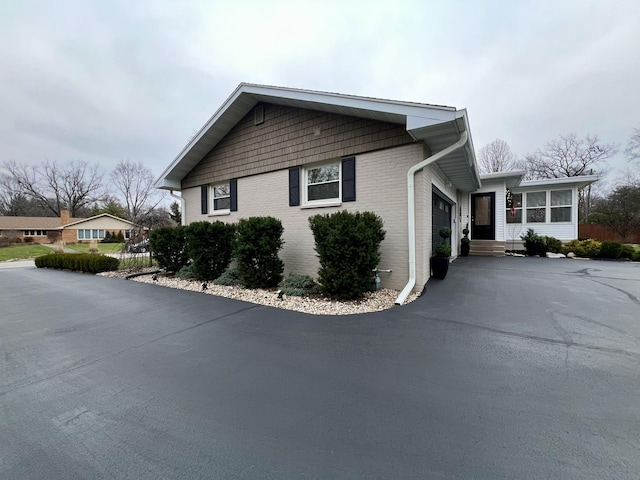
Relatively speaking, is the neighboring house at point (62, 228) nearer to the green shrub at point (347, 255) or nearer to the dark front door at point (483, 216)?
the green shrub at point (347, 255)

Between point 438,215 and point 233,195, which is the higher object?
point 233,195

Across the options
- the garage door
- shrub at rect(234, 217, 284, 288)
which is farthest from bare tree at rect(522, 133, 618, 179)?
shrub at rect(234, 217, 284, 288)

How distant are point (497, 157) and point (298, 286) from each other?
101 ft

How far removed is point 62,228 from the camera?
117 feet

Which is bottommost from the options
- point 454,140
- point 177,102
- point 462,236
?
point 462,236

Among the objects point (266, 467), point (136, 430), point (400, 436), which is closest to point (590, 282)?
point (400, 436)

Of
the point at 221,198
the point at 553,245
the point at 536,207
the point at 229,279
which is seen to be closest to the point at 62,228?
the point at 221,198

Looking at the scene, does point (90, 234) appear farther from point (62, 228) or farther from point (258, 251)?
point (258, 251)

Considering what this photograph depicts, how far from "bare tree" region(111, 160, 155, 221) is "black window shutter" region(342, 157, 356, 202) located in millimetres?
42864

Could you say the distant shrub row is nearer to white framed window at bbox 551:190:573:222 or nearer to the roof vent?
the roof vent

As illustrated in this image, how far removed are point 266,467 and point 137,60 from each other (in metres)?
14.7

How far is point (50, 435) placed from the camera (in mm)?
1783

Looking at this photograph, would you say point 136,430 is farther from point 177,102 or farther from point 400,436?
point 177,102

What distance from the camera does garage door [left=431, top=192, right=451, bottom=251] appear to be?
7.22 m
